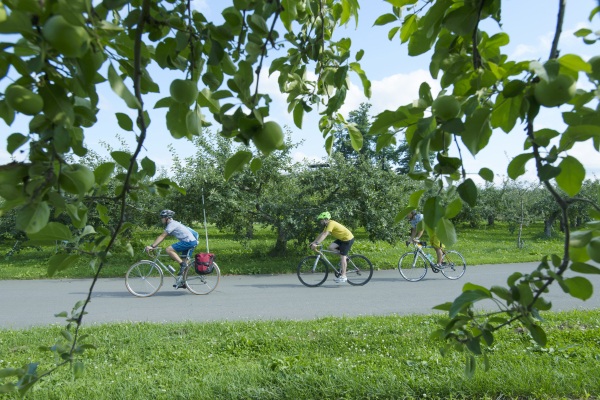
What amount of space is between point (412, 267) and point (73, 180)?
9.86m

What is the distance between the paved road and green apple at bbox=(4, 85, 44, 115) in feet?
19.3

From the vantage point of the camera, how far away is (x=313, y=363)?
3766 millimetres

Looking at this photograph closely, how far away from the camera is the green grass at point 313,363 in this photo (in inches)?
127

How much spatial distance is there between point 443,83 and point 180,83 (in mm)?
632

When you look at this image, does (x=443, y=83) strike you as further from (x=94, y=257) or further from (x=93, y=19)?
(x=94, y=257)

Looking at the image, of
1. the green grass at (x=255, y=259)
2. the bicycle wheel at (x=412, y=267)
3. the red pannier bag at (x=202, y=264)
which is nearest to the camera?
the red pannier bag at (x=202, y=264)

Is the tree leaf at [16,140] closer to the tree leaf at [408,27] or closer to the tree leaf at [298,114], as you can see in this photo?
the tree leaf at [298,114]

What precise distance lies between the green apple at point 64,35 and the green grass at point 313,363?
306cm

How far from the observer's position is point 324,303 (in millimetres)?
7371

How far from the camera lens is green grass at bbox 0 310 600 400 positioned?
10.6 feet

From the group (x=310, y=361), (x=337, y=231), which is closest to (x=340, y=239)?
(x=337, y=231)

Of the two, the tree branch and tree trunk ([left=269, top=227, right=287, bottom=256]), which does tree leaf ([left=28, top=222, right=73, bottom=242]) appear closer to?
the tree branch

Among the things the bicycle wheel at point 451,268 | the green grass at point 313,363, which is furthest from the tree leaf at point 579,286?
the bicycle wheel at point 451,268

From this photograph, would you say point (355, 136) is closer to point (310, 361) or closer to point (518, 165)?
point (518, 165)
